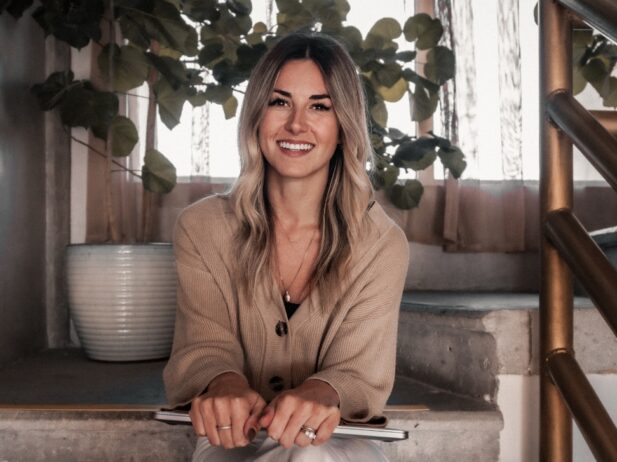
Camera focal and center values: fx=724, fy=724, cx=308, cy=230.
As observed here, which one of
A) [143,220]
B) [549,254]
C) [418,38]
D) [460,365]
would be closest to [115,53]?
[143,220]

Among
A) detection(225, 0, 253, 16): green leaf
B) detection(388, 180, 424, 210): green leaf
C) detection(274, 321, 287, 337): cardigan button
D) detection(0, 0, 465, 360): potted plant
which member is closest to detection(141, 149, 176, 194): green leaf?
detection(0, 0, 465, 360): potted plant

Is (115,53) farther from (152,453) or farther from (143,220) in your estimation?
(152,453)

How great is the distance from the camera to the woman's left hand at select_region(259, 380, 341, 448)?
101 cm

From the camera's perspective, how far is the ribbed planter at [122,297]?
2145 millimetres

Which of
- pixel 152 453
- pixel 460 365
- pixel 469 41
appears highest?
pixel 469 41

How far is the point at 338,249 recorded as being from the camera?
134 cm

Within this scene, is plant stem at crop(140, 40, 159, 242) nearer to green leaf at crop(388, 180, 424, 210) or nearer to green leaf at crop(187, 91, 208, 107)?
green leaf at crop(187, 91, 208, 107)

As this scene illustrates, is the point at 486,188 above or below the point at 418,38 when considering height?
below

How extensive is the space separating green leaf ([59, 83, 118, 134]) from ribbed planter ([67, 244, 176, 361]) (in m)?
0.37

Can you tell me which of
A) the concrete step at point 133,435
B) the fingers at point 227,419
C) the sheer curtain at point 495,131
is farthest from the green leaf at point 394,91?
the fingers at point 227,419

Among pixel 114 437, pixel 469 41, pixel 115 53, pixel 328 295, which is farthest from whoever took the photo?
pixel 469 41

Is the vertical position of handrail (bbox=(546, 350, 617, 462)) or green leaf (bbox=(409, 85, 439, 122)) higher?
green leaf (bbox=(409, 85, 439, 122))

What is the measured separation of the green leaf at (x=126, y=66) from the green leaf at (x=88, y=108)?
111 millimetres

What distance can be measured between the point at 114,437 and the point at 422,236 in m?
1.70
